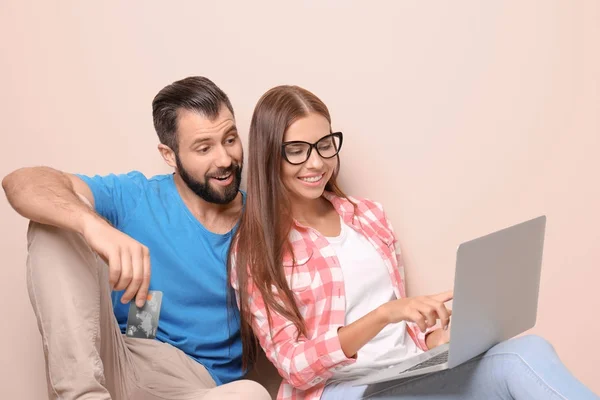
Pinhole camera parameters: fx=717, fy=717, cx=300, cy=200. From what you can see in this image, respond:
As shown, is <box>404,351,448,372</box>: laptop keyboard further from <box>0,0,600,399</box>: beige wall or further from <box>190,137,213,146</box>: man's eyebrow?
<box>190,137,213,146</box>: man's eyebrow

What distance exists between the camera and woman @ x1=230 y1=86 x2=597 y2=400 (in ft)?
5.28

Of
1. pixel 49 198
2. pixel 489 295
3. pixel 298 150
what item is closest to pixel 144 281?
pixel 49 198

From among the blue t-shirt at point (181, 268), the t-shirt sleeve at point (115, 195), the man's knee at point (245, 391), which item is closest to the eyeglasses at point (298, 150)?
the blue t-shirt at point (181, 268)

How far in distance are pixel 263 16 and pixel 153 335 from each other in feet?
3.19

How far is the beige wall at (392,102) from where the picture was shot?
1975mm

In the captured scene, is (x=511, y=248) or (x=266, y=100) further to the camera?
(x=266, y=100)

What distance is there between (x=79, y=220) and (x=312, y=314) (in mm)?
600

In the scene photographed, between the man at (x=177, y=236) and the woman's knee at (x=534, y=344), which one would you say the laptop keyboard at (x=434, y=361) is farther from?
the man at (x=177, y=236)

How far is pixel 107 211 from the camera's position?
1863 mm

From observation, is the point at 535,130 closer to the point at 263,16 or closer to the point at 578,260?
the point at 578,260

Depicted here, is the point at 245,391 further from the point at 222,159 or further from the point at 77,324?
the point at 222,159

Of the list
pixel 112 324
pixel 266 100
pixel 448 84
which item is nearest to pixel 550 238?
pixel 448 84

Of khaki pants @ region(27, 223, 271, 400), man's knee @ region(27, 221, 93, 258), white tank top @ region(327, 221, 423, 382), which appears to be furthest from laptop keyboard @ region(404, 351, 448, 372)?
man's knee @ region(27, 221, 93, 258)

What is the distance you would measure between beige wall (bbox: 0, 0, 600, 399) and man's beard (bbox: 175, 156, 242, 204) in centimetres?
33
